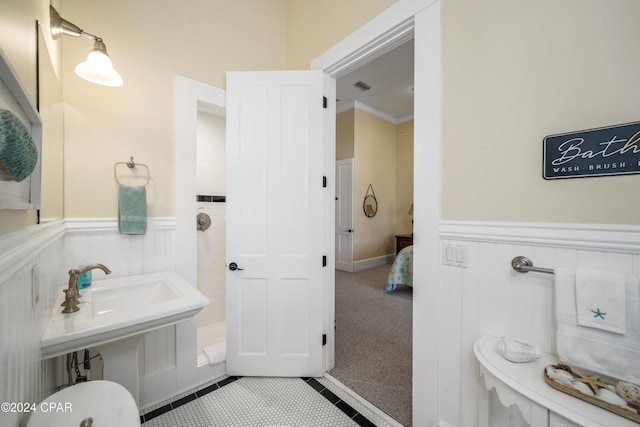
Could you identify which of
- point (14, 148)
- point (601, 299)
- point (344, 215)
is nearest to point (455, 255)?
point (601, 299)

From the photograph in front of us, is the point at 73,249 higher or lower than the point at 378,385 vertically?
higher

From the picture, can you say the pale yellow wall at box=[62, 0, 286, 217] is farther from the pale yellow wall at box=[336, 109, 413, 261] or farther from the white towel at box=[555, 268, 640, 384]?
the pale yellow wall at box=[336, 109, 413, 261]

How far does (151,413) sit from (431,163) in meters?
2.23

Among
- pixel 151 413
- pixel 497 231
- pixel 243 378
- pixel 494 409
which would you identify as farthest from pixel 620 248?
pixel 151 413

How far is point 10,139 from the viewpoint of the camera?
0.56 metres

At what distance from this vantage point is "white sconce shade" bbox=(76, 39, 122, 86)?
1.26m

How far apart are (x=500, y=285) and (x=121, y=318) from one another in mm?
1643

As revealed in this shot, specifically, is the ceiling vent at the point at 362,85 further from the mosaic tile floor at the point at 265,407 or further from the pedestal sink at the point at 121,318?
the mosaic tile floor at the point at 265,407

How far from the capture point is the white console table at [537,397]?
2.35 feet

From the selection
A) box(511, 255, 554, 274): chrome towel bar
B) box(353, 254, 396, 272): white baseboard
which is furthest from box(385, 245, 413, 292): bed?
box(511, 255, 554, 274): chrome towel bar

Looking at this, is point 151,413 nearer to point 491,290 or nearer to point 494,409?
point 494,409

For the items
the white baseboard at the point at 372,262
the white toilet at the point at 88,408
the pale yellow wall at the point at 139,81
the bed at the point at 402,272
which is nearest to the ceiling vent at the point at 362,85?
the pale yellow wall at the point at 139,81

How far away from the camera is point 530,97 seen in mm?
1032

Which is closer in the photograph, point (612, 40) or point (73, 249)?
point (612, 40)
